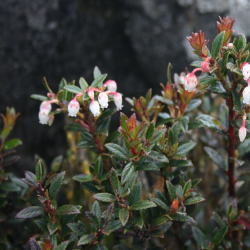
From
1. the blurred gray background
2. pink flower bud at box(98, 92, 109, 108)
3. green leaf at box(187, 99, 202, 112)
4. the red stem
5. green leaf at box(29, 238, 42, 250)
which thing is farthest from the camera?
the blurred gray background

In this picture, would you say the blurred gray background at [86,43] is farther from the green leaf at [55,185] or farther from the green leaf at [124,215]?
the green leaf at [124,215]

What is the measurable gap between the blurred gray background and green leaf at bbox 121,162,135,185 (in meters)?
1.11

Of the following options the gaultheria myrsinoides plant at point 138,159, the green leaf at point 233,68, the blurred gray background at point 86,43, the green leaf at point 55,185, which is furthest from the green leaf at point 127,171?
the blurred gray background at point 86,43

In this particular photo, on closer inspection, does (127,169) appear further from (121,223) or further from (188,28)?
(188,28)

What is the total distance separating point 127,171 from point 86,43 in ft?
3.96

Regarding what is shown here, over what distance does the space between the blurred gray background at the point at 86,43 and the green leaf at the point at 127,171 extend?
111cm

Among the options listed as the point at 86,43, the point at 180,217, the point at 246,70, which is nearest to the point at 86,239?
the point at 180,217

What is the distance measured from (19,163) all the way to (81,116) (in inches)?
37.3

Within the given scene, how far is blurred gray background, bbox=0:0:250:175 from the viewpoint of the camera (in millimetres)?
2012

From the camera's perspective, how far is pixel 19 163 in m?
2.17

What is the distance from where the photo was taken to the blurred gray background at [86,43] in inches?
79.2

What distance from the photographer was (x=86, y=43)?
215 centimetres

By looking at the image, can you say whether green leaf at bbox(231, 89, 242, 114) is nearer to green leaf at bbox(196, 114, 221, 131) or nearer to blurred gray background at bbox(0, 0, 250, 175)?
green leaf at bbox(196, 114, 221, 131)

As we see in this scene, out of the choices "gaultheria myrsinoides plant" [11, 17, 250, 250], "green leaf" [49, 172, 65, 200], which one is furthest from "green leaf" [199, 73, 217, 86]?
"green leaf" [49, 172, 65, 200]
